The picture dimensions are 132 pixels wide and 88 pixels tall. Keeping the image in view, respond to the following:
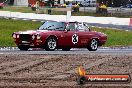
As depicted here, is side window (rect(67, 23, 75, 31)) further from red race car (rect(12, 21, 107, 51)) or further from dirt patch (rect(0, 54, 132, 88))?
dirt patch (rect(0, 54, 132, 88))

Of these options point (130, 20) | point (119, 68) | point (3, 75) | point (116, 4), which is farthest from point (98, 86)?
point (116, 4)

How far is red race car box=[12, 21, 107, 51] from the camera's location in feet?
67.5

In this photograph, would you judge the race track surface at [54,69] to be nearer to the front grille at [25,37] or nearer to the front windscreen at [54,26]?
the front grille at [25,37]

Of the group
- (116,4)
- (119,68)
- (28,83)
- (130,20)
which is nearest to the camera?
(28,83)

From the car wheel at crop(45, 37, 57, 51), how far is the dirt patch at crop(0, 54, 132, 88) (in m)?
3.58

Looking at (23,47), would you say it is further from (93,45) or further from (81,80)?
(81,80)

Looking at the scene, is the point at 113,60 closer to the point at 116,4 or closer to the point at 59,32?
the point at 59,32

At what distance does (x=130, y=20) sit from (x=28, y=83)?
30712 mm

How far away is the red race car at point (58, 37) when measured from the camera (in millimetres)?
20578

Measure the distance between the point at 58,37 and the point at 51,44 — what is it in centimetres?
44

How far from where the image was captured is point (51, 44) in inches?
820

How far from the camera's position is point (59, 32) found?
69.5ft

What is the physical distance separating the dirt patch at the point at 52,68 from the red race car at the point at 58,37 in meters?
3.59

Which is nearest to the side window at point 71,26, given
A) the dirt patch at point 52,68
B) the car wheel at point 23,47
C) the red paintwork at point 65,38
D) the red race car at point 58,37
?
the red race car at point 58,37
